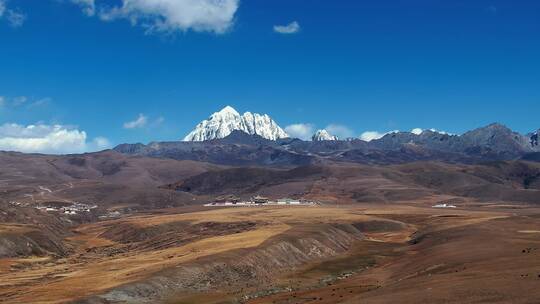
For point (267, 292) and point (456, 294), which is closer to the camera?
point (456, 294)

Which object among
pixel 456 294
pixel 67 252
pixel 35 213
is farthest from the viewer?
pixel 35 213

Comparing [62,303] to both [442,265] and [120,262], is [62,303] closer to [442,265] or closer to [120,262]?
[120,262]

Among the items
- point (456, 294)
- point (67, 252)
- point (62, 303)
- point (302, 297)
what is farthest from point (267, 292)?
point (67, 252)

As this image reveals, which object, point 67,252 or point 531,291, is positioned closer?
point 531,291

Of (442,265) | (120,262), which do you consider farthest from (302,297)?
(120,262)

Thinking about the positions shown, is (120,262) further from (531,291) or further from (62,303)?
(531,291)

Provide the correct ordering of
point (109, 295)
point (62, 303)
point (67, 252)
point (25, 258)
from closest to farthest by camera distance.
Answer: point (62, 303) < point (109, 295) < point (25, 258) < point (67, 252)

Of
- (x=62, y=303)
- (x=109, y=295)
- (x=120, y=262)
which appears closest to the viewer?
(x=62, y=303)

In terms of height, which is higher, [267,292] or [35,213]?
[35,213]

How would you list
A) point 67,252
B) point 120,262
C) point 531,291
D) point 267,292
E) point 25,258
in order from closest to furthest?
point 531,291 → point 267,292 → point 120,262 → point 25,258 → point 67,252
